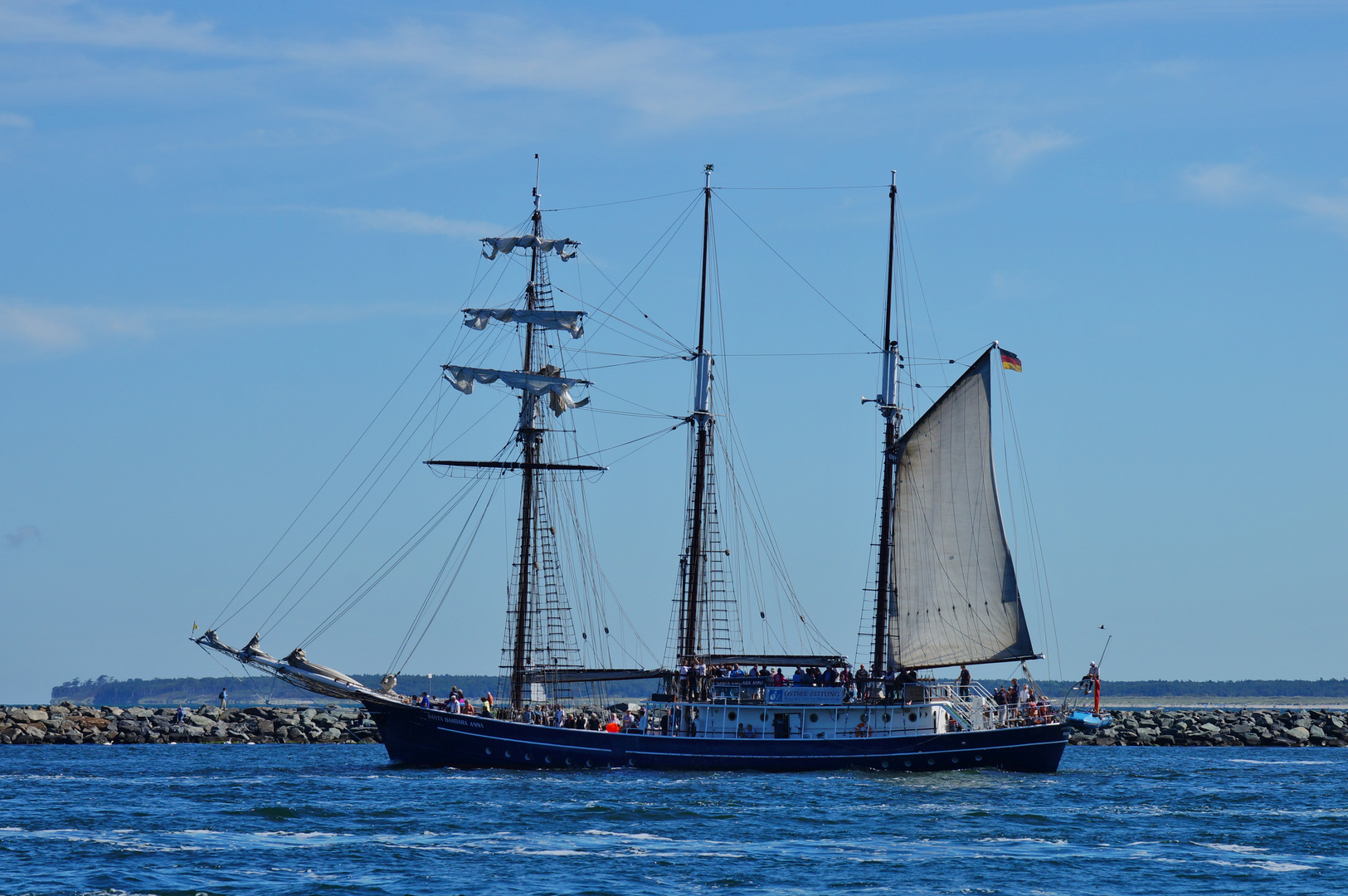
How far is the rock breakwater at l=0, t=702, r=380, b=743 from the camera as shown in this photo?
269ft

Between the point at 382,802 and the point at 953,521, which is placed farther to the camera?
the point at 953,521

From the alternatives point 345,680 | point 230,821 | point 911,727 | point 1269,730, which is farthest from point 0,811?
point 1269,730

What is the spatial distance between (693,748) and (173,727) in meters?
39.3

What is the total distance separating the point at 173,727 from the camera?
8638 centimetres

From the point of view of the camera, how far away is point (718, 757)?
59.4 meters

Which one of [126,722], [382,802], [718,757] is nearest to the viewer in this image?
[382,802]

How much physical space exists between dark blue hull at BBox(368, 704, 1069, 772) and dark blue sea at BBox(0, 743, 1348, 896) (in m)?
1.10

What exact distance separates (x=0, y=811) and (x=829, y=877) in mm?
25186

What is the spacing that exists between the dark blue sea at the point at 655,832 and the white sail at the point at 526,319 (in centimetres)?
1844

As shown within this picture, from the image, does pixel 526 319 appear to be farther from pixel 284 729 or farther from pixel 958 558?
pixel 284 729

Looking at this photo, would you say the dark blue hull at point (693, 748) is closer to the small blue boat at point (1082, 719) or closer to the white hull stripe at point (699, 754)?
the white hull stripe at point (699, 754)

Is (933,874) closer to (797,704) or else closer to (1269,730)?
(797,704)

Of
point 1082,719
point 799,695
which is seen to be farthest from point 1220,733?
point 799,695

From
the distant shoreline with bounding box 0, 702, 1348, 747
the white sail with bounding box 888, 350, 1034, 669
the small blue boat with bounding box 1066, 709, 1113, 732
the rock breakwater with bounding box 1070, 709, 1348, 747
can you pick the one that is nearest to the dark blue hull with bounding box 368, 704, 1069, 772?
the small blue boat with bounding box 1066, 709, 1113, 732
